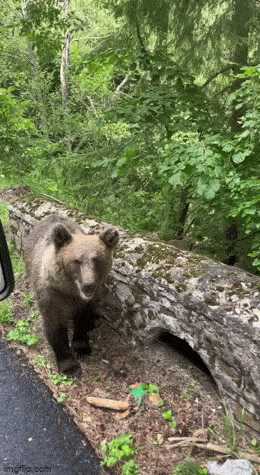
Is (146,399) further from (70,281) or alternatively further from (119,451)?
(70,281)

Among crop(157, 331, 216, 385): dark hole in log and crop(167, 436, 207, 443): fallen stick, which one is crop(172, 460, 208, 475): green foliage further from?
crop(157, 331, 216, 385): dark hole in log

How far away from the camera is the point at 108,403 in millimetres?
4070

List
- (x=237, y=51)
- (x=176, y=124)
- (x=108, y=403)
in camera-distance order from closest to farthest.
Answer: (x=108, y=403)
(x=176, y=124)
(x=237, y=51)

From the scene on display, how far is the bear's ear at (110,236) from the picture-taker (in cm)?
413

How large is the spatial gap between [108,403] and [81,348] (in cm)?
86

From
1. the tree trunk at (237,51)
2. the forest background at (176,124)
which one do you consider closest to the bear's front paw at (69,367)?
the forest background at (176,124)

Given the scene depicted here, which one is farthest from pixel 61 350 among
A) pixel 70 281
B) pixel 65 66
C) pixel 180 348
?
pixel 65 66

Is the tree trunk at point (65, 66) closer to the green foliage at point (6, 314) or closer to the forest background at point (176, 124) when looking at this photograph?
the forest background at point (176, 124)

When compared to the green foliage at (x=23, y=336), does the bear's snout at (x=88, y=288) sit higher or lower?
higher

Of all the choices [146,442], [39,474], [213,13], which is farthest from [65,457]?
[213,13]

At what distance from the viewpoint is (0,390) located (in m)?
4.28

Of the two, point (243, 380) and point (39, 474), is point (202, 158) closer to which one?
point (243, 380)

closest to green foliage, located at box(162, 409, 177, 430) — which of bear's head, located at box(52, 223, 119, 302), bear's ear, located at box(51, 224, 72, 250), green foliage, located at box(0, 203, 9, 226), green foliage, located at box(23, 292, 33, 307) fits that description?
bear's head, located at box(52, 223, 119, 302)

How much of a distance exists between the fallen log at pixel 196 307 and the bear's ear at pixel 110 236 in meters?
0.49
